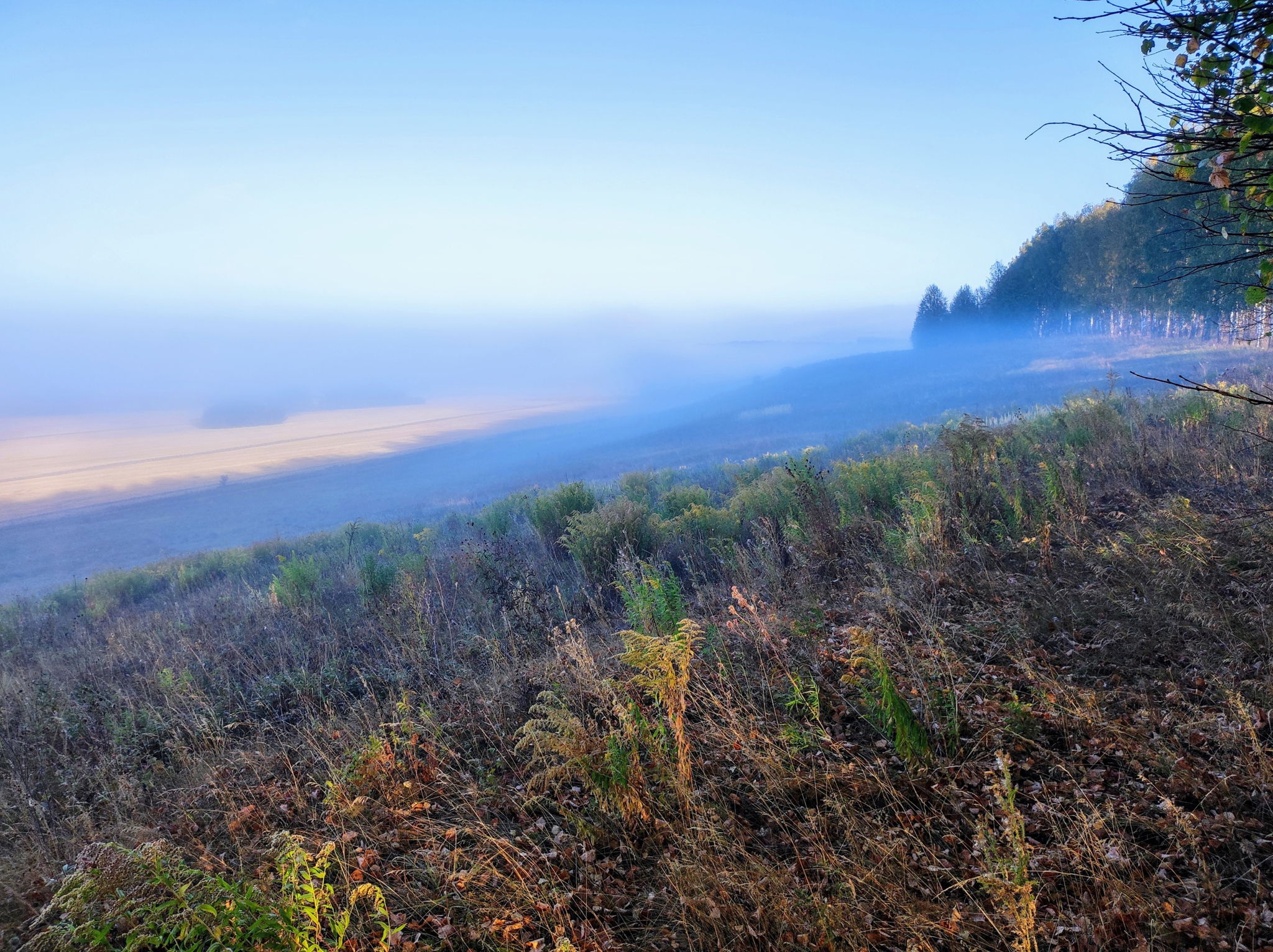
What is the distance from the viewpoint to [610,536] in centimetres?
988

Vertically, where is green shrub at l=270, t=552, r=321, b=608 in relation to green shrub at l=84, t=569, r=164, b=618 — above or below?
above

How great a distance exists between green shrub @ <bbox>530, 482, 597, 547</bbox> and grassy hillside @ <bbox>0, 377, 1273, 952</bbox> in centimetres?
391

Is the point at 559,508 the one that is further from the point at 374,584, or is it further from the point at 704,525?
the point at 374,584

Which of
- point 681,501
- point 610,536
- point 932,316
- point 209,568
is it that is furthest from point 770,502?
point 932,316

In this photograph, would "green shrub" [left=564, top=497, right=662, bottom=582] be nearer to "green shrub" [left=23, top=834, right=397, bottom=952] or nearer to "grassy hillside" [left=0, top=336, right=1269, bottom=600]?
"green shrub" [left=23, top=834, right=397, bottom=952]

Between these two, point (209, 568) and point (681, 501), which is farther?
point (209, 568)

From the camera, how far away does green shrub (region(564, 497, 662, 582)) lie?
9648mm

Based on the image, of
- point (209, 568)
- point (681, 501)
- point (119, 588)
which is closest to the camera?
point (681, 501)

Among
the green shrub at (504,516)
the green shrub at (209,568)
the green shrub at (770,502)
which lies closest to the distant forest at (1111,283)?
the green shrub at (770,502)

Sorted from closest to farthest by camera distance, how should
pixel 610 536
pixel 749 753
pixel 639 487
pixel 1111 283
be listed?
1. pixel 749 753
2. pixel 610 536
3. pixel 639 487
4. pixel 1111 283

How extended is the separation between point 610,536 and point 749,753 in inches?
244

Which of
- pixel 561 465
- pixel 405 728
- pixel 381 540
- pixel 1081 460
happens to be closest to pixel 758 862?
pixel 405 728

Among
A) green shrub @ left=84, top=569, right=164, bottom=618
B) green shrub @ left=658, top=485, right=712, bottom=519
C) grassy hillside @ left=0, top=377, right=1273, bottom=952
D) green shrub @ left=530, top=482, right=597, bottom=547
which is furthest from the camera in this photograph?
green shrub @ left=84, top=569, right=164, bottom=618

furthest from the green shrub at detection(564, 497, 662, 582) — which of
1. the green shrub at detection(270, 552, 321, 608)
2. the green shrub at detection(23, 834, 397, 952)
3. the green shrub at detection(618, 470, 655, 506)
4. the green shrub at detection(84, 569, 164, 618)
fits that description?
the green shrub at detection(84, 569, 164, 618)
